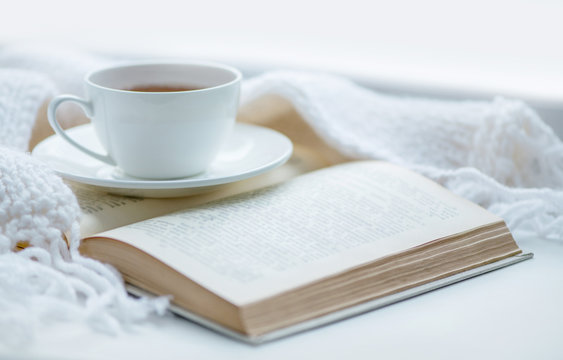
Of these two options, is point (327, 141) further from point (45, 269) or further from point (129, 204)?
point (45, 269)

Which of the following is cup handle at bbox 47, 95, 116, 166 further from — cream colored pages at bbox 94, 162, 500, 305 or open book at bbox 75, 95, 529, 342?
cream colored pages at bbox 94, 162, 500, 305

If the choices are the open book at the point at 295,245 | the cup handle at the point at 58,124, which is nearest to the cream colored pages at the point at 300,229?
the open book at the point at 295,245

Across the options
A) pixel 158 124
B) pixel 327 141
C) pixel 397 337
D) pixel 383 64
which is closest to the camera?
pixel 397 337

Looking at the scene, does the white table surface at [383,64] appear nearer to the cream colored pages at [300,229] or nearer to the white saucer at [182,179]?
the cream colored pages at [300,229]

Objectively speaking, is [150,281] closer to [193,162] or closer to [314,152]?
[193,162]

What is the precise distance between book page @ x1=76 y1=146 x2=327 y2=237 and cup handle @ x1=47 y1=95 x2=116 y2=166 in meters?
0.04

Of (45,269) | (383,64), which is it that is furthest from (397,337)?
(383,64)

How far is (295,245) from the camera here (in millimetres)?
542

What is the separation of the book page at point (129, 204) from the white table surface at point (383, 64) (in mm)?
150

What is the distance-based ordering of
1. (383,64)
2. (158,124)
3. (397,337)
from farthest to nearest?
(383,64)
(158,124)
(397,337)

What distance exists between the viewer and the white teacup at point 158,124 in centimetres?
63

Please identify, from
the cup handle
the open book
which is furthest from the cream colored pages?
the cup handle

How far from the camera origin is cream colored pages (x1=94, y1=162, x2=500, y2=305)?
500mm

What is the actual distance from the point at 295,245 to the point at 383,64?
0.59 m
